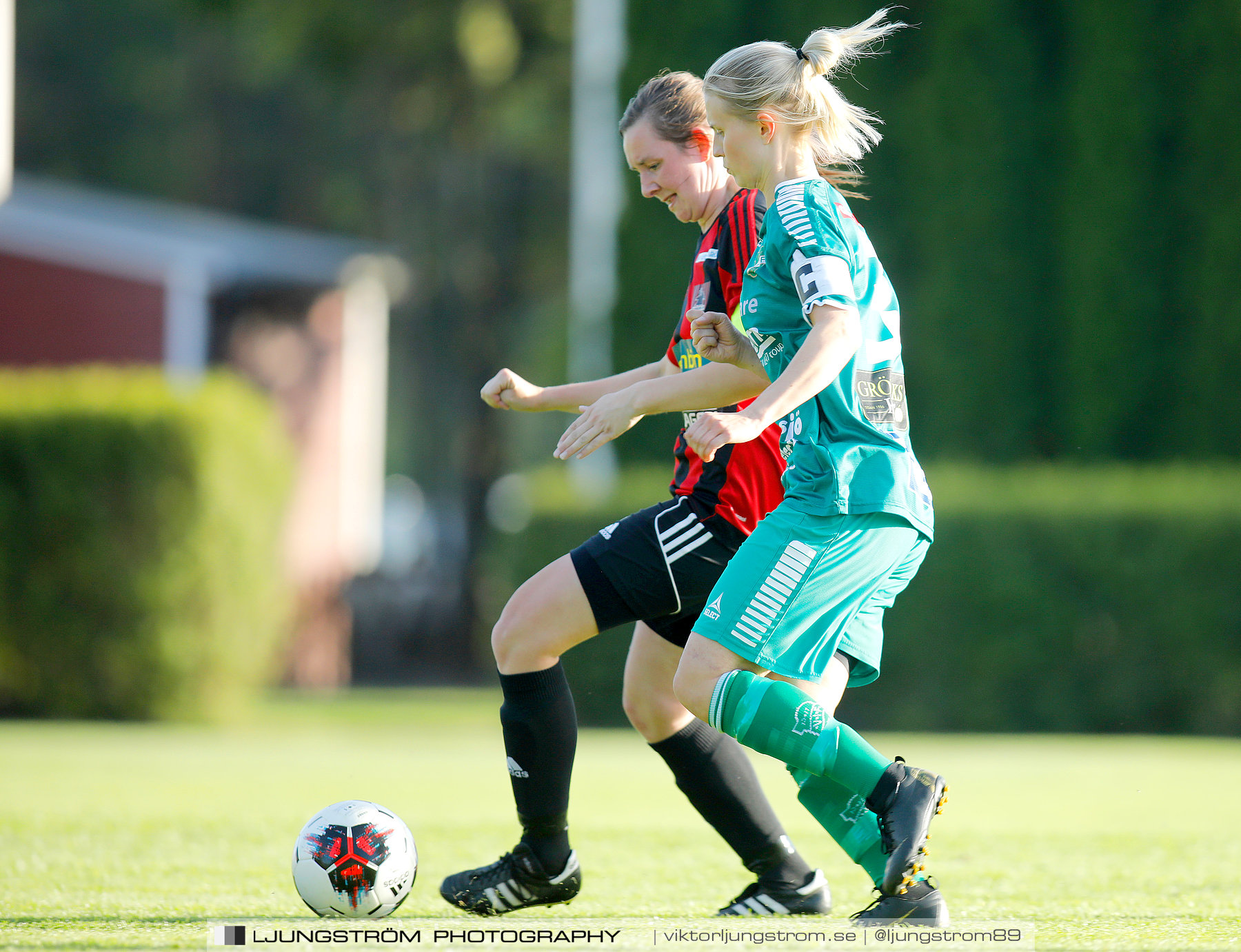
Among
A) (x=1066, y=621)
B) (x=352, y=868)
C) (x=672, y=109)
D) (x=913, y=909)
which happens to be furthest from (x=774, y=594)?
(x=1066, y=621)

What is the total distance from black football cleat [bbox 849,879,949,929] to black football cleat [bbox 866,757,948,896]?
8cm

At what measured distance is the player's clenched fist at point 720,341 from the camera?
367 centimetres

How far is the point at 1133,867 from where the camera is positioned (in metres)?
5.22

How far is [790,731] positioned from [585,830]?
327 cm

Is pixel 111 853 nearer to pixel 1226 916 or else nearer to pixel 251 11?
pixel 1226 916

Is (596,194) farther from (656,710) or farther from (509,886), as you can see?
(509,886)

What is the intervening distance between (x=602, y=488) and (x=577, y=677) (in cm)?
232

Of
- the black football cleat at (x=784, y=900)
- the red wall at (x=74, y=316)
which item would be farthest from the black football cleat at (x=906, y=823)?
the red wall at (x=74, y=316)

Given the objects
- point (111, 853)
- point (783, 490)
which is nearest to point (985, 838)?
point (783, 490)

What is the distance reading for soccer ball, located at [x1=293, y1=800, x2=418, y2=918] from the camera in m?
3.92

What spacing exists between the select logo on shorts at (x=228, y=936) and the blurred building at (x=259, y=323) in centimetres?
1117

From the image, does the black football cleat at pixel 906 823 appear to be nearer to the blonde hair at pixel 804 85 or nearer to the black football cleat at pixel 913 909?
the black football cleat at pixel 913 909

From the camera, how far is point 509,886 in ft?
13.4

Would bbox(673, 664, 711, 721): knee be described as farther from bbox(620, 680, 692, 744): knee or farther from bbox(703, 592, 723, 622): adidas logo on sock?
bbox(620, 680, 692, 744): knee
